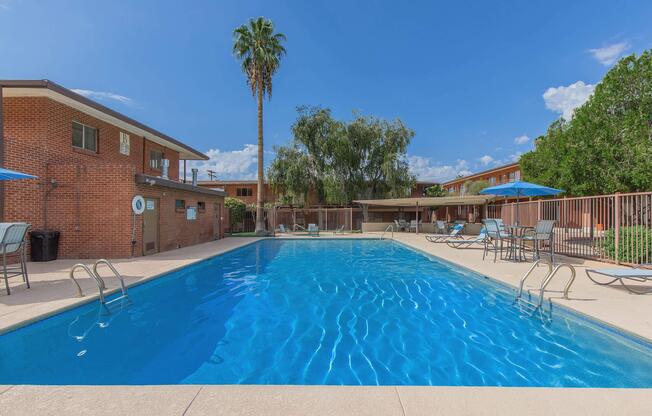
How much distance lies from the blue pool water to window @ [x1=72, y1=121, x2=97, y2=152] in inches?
316

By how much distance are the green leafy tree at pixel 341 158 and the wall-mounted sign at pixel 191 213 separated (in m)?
11.6

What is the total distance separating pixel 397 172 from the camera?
2569cm

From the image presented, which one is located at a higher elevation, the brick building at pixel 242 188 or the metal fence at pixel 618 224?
the brick building at pixel 242 188

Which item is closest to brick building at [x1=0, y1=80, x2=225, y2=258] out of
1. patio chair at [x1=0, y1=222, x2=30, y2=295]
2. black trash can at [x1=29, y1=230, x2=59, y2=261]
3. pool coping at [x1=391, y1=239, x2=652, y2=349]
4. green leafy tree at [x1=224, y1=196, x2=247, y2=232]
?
black trash can at [x1=29, y1=230, x2=59, y2=261]

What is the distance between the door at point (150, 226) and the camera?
35.4 feet

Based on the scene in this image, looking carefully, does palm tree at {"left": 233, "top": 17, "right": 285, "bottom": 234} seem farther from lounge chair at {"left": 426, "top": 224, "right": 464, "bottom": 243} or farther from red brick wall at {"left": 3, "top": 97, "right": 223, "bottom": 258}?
lounge chair at {"left": 426, "top": 224, "right": 464, "bottom": 243}

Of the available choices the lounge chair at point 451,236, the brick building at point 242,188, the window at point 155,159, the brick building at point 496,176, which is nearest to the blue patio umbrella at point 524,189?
the lounge chair at point 451,236

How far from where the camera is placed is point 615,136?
1264 cm

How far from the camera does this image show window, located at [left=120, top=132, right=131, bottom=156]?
1351cm

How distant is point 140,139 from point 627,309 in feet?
57.4

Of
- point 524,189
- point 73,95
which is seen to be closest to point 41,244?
point 73,95

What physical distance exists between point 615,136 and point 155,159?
21257mm

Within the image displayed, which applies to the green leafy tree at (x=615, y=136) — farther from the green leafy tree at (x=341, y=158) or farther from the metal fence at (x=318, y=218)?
the metal fence at (x=318, y=218)

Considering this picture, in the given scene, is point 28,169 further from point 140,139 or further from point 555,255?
point 555,255
